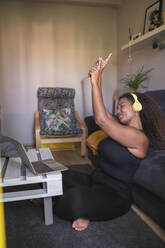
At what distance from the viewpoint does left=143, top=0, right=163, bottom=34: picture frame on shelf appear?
2.72 m

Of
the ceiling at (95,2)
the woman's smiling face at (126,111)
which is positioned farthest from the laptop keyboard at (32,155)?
the ceiling at (95,2)

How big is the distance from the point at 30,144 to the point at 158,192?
9.84 ft

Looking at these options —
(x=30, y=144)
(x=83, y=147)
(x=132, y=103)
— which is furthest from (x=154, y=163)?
(x=30, y=144)

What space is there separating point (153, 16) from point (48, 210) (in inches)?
101

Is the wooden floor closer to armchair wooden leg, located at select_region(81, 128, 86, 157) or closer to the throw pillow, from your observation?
armchair wooden leg, located at select_region(81, 128, 86, 157)

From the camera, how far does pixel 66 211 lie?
4.82 feet

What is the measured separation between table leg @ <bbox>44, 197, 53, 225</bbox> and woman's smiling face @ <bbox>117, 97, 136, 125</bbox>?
695mm

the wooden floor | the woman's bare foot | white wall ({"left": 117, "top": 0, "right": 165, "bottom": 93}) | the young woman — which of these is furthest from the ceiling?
the woman's bare foot

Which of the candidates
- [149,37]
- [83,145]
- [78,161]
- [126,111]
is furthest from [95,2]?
[126,111]

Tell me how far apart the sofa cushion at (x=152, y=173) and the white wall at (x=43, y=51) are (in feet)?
8.28

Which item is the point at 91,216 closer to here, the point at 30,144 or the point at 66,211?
the point at 66,211

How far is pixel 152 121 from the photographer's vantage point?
1459mm

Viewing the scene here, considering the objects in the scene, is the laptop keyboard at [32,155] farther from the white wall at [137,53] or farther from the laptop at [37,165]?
the white wall at [137,53]

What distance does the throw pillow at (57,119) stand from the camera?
3.59 metres
